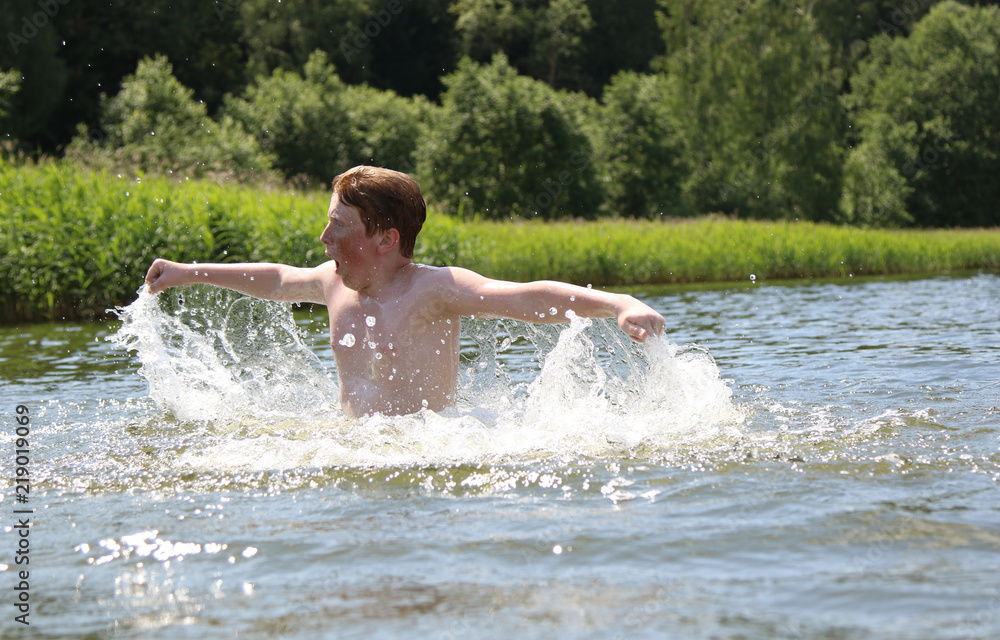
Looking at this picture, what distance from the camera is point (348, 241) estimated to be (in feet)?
16.1

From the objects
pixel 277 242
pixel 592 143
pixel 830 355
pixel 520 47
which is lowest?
pixel 830 355

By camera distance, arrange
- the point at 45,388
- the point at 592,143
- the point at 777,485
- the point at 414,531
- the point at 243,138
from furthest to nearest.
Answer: the point at 592,143 → the point at 243,138 → the point at 45,388 → the point at 777,485 → the point at 414,531

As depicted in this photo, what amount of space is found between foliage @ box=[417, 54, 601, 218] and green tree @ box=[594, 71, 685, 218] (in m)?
5.56

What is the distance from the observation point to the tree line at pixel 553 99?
33.1 meters

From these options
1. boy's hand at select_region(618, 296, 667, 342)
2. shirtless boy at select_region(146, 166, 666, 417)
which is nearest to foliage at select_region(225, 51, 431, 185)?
shirtless boy at select_region(146, 166, 666, 417)

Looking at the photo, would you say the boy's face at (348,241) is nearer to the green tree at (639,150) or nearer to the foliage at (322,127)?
the foliage at (322,127)

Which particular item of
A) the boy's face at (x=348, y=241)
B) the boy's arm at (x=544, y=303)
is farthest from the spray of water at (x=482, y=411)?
the boy's face at (x=348, y=241)

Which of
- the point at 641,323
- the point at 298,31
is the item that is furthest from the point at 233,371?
the point at 298,31

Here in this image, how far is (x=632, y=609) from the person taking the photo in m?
2.91

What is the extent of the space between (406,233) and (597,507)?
67.6 inches

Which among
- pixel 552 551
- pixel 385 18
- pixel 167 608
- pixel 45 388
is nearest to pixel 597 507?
pixel 552 551

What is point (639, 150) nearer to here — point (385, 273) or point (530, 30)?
point (530, 30)

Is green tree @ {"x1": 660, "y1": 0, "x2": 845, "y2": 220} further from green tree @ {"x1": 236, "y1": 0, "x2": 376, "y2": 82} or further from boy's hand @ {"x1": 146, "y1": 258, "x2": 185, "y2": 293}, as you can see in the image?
boy's hand @ {"x1": 146, "y1": 258, "x2": 185, "y2": 293}

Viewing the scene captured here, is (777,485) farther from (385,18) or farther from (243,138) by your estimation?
(385,18)
